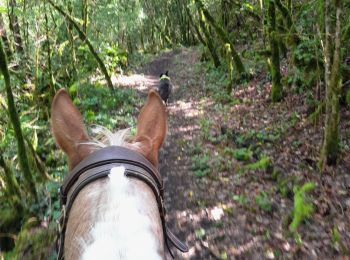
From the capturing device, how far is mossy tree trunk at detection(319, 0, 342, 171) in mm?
5398

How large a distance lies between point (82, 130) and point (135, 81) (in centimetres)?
1539

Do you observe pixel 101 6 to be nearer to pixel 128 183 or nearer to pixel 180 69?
pixel 180 69

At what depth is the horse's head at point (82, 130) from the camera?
1.86m

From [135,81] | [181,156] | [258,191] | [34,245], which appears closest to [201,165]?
[181,156]

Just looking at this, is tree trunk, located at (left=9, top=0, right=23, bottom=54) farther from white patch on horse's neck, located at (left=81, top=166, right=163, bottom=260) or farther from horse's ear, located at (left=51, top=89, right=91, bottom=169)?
white patch on horse's neck, located at (left=81, top=166, right=163, bottom=260)

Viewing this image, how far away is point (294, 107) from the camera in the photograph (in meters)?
8.76

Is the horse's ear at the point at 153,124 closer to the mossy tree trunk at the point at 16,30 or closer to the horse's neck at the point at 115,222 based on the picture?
the horse's neck at the point at 115,222

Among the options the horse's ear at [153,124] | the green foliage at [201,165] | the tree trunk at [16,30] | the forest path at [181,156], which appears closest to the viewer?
the horse's ear at [153,124]

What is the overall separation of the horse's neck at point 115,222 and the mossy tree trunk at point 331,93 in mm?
4705

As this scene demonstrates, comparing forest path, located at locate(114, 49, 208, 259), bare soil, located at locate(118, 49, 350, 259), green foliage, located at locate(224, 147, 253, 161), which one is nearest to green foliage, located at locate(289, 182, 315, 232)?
bare soil, located at locate(118, 49, 350, 259)

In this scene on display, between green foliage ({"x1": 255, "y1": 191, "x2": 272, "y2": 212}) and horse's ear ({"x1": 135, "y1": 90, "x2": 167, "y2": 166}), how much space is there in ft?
12.5

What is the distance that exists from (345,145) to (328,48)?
1.71 m

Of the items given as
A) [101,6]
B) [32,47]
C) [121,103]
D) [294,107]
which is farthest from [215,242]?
[101,6]

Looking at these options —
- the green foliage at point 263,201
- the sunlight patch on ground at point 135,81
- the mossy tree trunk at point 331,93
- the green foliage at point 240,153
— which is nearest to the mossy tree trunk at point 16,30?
the green foliage at point 240,153
